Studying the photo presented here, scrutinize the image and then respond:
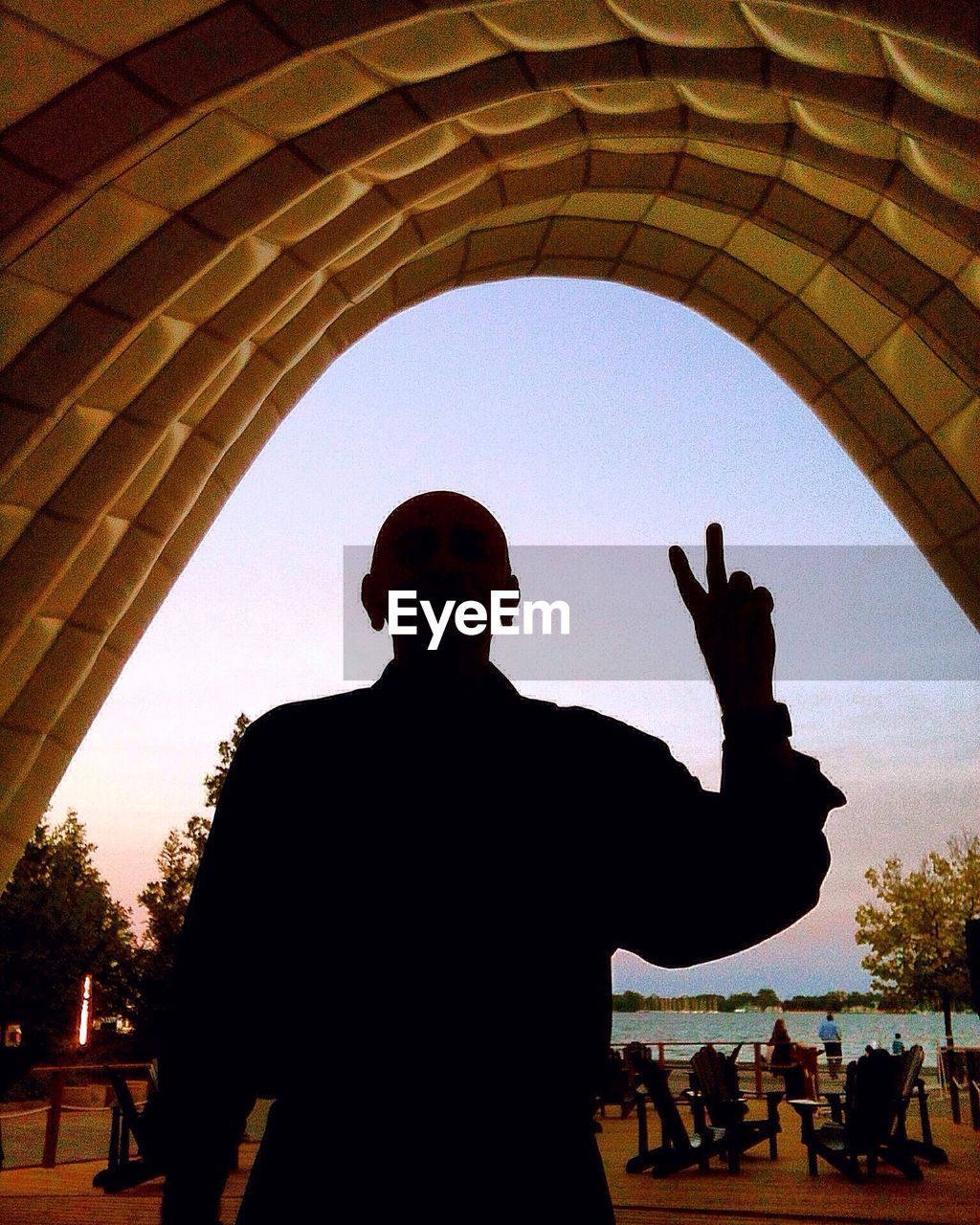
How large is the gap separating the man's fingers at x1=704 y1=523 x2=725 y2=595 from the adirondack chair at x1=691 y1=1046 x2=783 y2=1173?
11127 mm

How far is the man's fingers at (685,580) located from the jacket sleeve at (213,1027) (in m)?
0.71

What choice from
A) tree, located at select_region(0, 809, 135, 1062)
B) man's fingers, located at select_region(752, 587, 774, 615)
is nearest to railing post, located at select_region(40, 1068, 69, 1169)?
man's fingers, located at select_region(752, 587, 774, 615)

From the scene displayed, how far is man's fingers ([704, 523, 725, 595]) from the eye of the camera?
152 centimetres

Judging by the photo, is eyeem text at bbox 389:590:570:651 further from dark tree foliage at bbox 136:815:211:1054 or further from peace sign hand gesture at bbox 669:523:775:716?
dark tree foliage at bbox 136:815:211:1054

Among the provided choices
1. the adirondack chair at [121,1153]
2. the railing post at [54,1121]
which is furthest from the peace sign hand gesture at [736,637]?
the railing post at [54,1121]

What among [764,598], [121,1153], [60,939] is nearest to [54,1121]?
[121,1153]

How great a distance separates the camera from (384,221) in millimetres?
12211

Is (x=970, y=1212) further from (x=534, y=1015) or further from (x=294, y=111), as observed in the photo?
(x=294, y=111)

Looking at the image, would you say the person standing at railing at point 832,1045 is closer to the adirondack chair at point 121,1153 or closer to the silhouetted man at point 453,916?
the adirondack chair at point 121,1153

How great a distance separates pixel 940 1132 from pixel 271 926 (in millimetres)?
16837

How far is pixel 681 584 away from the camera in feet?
5.25

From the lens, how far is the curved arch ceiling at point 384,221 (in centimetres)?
783

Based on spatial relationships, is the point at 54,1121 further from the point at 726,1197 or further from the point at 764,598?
the point at 764,598

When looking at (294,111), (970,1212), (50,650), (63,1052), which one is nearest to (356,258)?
(294,111)
